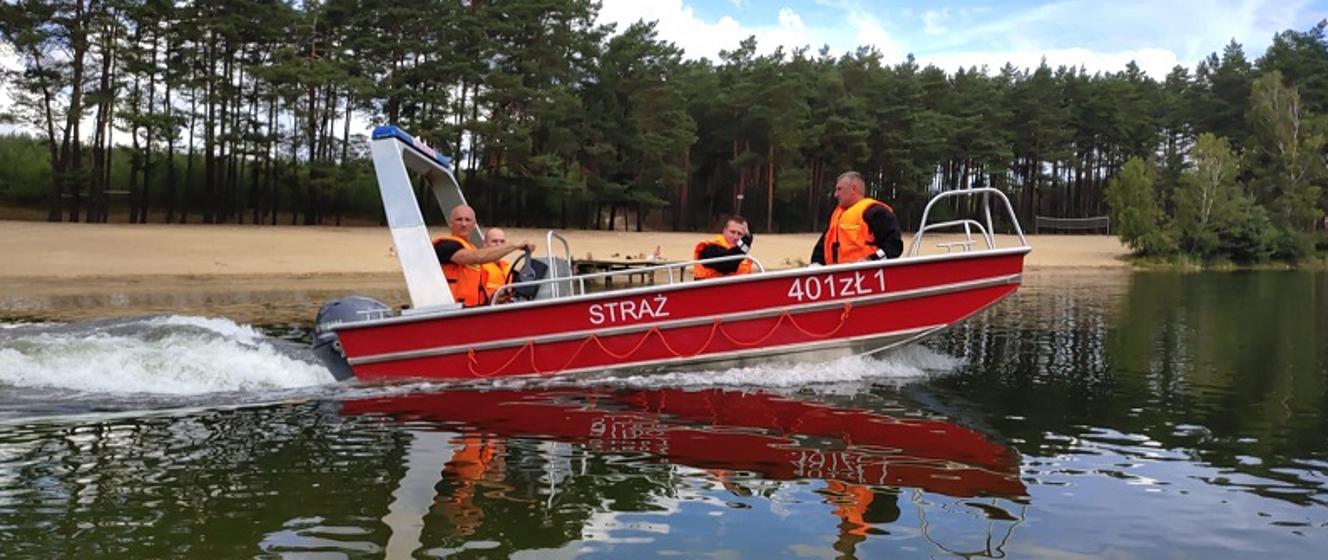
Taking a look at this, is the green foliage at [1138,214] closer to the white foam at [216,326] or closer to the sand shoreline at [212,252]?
the sand shoreline at [212,252]

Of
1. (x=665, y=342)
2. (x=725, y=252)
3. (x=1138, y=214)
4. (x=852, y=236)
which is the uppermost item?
(x=1138, y=214)

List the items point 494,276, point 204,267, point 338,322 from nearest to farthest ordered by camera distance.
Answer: point 338,322 < point 494,276 < point 204,267

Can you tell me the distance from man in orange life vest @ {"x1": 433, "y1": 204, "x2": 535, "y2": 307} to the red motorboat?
337 millimetres

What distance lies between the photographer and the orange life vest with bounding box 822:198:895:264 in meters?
8.98

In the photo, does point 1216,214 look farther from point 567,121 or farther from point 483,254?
point 483,254

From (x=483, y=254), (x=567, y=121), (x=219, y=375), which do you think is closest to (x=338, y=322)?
(x=219, y=375)

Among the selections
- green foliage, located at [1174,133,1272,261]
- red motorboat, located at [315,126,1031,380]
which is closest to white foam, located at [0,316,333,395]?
red motorboat, located at [315,126,1031,380]

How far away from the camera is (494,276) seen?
31.8 feet

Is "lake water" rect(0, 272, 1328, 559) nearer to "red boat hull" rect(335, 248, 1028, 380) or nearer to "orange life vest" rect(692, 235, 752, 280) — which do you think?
"red boat hull" rect(335, 248, 1028, 380)

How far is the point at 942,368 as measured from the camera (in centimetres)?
1035

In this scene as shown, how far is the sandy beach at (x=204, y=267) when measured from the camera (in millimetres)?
18844

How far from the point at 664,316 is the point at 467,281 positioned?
211 centimetres

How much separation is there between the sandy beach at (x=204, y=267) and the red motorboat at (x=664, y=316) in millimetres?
7346

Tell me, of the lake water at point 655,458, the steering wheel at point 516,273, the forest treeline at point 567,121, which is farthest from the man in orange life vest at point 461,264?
the forest treeline at point 567,121
